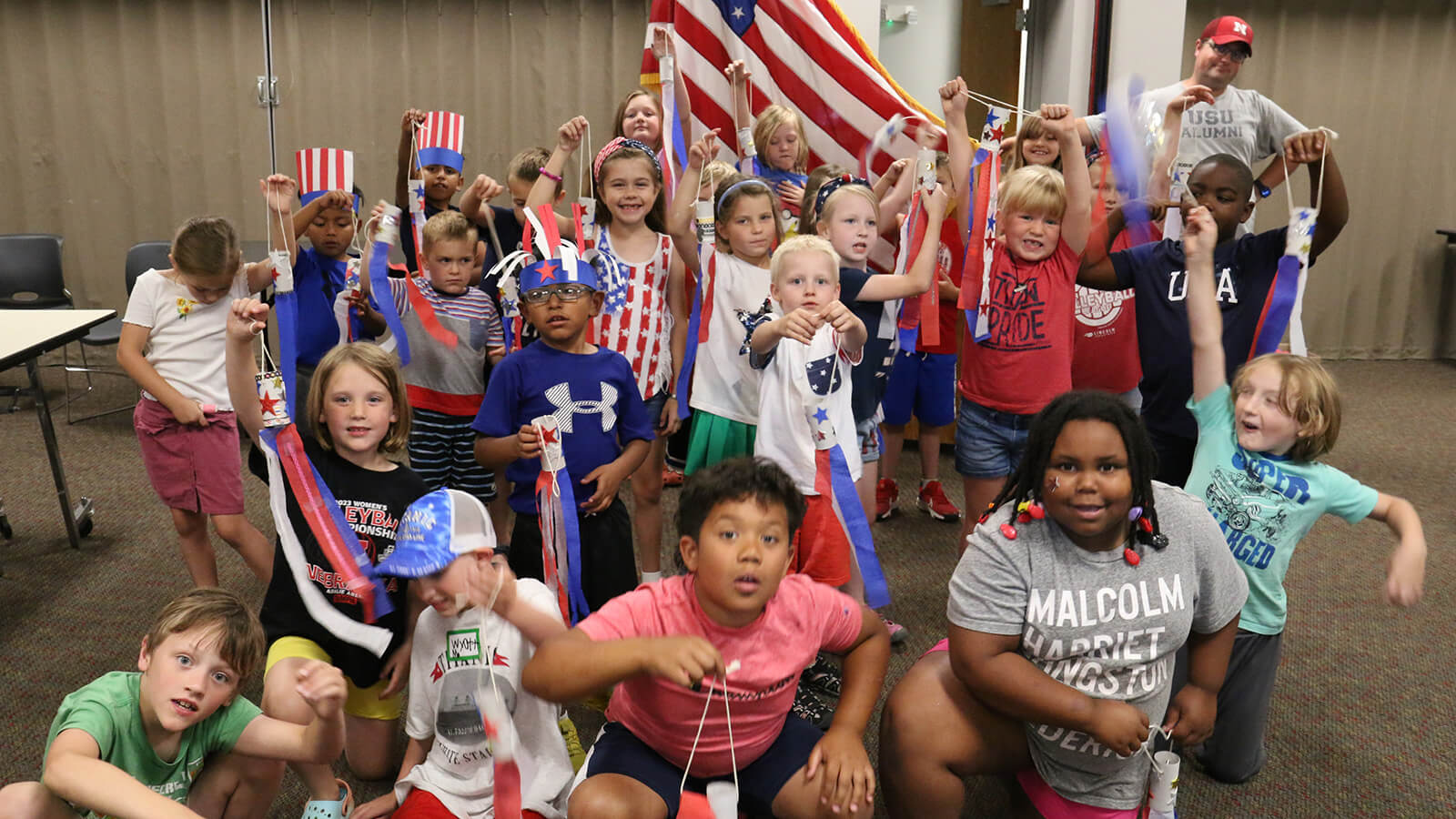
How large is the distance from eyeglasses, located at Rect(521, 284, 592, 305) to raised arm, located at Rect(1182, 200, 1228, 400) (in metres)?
1.28

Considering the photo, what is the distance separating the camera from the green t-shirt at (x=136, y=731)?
1.60m

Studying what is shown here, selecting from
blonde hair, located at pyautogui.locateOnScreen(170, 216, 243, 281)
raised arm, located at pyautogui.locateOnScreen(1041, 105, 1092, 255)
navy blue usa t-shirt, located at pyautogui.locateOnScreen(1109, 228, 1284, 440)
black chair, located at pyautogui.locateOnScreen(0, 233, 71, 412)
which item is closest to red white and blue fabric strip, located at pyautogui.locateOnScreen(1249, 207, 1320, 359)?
navy blue usa t-shirt, located at pyautogui.locateOnScreen(1109, 228, 1284, 440)

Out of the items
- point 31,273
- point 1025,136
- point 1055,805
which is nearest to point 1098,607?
point 1055,805

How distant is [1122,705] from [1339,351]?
6.09 m

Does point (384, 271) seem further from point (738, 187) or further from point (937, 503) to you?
point (937, 503)

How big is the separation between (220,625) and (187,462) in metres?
1.26

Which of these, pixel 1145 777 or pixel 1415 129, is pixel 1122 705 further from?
pixel 1415 129

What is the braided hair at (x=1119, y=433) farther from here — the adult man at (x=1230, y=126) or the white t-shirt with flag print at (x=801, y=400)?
the adult man at (x=1230, y=126)

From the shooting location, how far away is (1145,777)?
5.91 feet

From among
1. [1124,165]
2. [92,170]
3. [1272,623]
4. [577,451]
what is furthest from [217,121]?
[1272,623]

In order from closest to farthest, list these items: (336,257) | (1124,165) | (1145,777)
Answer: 1. (1145,777)
2. (1124,165)
3. (336,257)

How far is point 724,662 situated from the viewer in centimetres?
169

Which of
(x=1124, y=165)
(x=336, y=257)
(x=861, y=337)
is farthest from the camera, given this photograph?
(x=336, y=257)

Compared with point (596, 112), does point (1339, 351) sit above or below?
below
